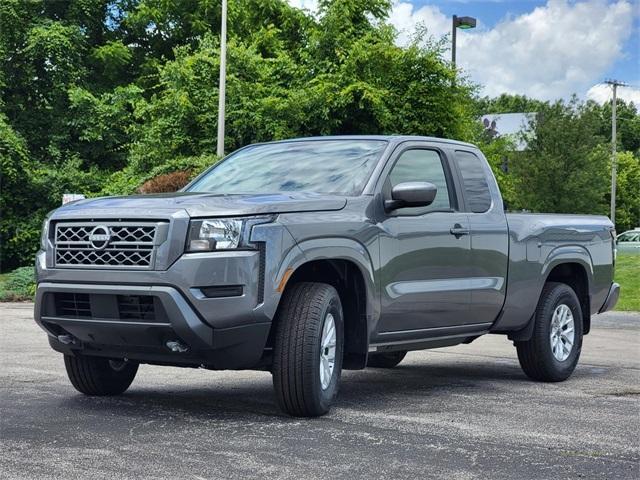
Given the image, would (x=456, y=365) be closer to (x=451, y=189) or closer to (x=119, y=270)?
(x=451, y=189)

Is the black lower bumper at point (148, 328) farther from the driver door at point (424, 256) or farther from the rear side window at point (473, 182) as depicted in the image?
the rear side window at point (473, 182)

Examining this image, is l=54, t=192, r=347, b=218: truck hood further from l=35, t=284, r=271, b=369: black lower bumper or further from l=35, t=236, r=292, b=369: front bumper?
l=35, t=284, r=271, b=369: black lower bumper

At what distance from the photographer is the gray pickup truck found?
634 cm

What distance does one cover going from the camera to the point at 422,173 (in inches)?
321

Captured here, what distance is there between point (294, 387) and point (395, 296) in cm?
123

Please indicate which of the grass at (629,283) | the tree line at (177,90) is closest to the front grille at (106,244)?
the grass at (629,283)

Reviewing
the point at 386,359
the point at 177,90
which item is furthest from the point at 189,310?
the point at 177,90

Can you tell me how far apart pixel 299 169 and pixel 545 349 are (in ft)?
9.37

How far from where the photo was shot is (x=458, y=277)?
26.6 feet

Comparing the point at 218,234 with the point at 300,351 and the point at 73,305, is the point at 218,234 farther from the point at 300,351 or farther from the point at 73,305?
the point at 73,305

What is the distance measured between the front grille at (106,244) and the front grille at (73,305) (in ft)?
0.64

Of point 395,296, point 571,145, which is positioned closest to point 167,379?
point 395,296

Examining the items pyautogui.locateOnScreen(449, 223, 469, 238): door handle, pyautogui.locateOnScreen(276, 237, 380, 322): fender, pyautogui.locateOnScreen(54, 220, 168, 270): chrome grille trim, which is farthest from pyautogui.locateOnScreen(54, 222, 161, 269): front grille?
pyautogui.locateOnScreen(449, 223, 469, 238): door handle

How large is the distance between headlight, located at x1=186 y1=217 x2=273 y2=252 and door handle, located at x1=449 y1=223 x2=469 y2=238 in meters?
2.14
